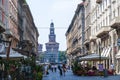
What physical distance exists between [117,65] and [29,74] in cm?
2983

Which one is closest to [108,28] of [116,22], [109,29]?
[109,29]

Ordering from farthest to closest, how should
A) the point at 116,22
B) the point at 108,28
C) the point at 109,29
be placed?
the point at 108,28, the point at 109,29, the point at 116,22

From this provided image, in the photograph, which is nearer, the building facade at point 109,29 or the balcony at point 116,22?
the balcony at point 116,22

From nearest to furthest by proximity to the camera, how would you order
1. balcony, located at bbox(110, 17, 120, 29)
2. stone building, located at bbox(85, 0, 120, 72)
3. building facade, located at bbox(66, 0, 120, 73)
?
balcony, located at bbox(110, 17, 120, 29) < building facade, located at bbox(66, 0, 120, 73) < stone building, located at bbox(85, 0, 120, 72)

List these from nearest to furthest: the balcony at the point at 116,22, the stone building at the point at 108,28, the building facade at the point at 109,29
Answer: the balcony at the point at 116,22, the building facade at the point at 109,29, the stone building at the point at 108,28

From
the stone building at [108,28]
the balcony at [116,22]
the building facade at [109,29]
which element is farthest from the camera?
the stone building at [108,28]

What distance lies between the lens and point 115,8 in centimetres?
5947

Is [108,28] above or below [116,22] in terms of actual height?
above

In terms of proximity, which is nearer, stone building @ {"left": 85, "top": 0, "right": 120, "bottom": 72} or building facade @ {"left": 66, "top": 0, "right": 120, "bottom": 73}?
building facade @ {"left": 66, "top": 0, "right": 120, "bottom": 73}

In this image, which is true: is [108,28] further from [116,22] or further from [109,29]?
[116,22]

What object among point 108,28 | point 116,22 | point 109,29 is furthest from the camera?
point 108,28

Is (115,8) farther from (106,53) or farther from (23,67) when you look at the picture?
(23,67)

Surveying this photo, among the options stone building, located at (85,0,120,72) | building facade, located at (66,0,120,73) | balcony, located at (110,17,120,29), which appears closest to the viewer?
balcony, located at (110,17,120,29)

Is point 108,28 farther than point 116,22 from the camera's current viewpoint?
Yes
